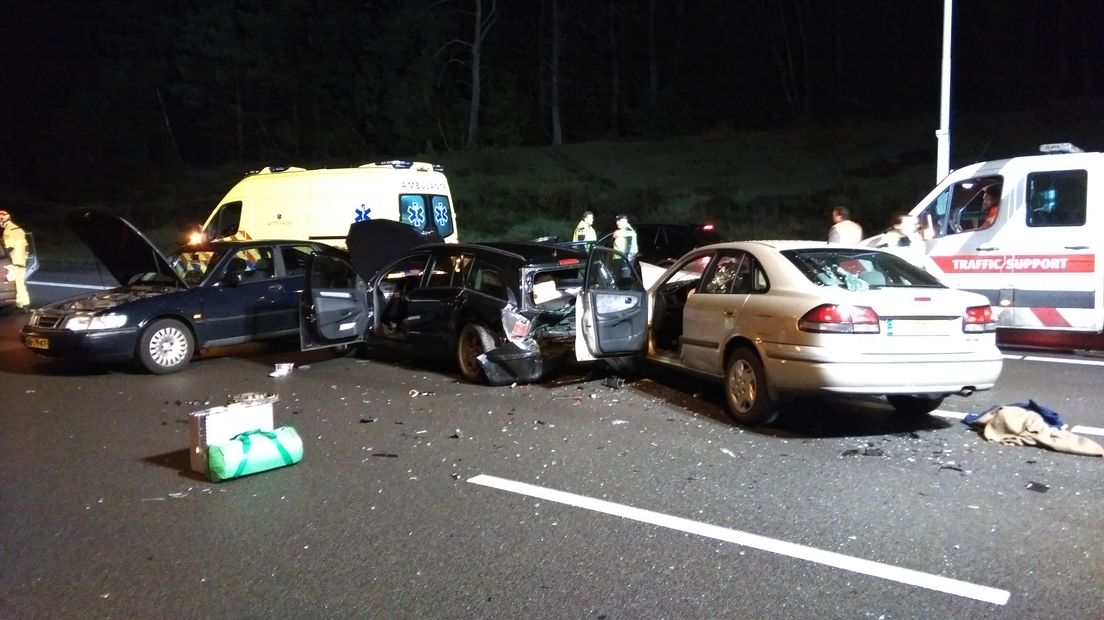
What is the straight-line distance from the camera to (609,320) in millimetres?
8703

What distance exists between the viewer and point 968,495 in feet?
18.9

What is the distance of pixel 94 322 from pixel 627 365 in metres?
5.60

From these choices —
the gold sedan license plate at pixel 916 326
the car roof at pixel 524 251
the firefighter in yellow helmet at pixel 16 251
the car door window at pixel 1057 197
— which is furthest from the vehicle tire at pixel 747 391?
the firefighter in yellow helmet at pixel 16 251

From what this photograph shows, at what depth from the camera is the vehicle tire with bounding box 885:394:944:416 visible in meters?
7.75

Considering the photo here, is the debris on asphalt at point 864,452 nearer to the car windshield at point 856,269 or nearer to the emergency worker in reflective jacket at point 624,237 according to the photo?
the car windshield at point 856,269

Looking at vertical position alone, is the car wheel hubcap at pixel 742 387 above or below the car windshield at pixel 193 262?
below

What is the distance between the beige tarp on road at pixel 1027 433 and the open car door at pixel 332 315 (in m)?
6.25

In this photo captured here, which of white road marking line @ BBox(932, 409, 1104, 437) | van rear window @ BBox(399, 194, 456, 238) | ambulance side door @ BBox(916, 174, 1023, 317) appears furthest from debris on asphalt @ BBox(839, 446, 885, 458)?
van rear window @ BBox(399, 194, 456, 238)

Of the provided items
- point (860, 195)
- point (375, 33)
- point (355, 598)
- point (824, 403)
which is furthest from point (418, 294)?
point (375, 33)

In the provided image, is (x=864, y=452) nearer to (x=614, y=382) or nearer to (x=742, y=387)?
(x=742, y=387)

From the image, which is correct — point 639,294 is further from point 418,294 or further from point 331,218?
point 331,218

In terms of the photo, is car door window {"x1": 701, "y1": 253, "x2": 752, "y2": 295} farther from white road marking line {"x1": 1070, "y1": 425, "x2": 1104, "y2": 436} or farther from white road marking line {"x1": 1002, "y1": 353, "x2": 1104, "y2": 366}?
white road marking line {"x1": 1002, "y1": 353, "x2": 1104, "y2": 366}

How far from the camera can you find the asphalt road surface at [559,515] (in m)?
4.37

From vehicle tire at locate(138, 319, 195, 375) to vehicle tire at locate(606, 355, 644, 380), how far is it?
4.82 m
